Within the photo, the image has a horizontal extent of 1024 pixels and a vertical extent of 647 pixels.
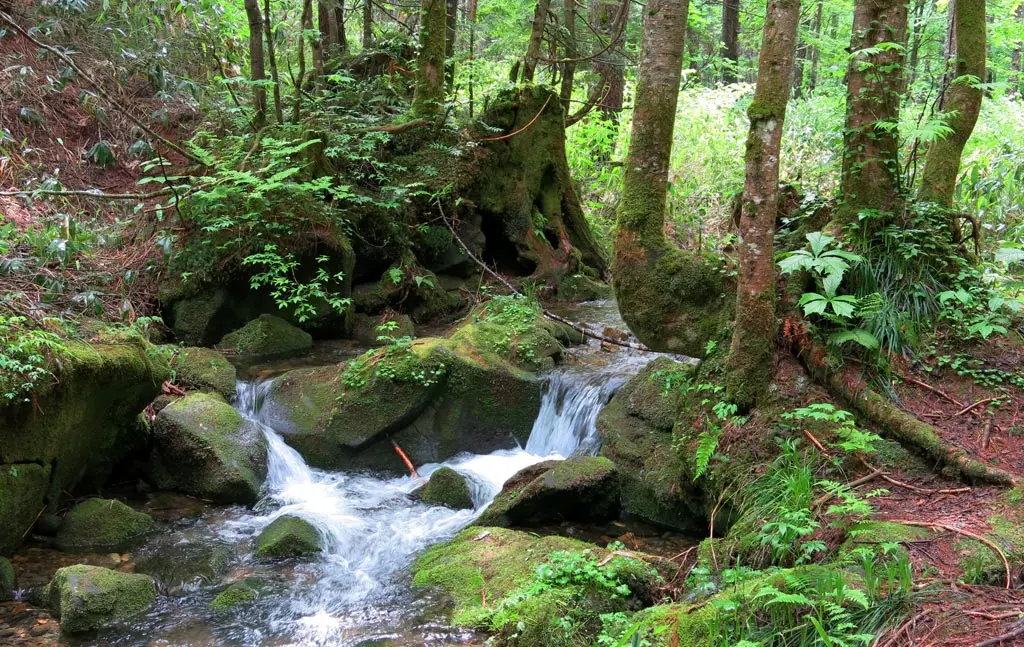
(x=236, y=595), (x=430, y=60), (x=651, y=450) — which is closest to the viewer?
(x=236, y=595)

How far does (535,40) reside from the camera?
12.8m

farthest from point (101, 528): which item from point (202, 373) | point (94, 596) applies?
point (202, 373)

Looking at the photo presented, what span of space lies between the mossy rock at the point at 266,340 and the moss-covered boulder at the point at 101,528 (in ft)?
11.2

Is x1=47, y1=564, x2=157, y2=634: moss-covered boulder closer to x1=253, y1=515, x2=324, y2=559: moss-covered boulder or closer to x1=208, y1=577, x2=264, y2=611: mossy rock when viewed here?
x1=208, y1=577, x2=264, y2=611: mossy rock

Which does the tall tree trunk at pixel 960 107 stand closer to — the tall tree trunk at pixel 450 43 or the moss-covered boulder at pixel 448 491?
the moss-covered boulder at pixel 448 491

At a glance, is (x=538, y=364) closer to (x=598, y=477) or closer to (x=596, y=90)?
(x=598, y=477)

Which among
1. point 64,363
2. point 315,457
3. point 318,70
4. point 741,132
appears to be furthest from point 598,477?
point 741,132

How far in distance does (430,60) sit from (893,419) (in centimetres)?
912

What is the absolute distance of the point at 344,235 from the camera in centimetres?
1039

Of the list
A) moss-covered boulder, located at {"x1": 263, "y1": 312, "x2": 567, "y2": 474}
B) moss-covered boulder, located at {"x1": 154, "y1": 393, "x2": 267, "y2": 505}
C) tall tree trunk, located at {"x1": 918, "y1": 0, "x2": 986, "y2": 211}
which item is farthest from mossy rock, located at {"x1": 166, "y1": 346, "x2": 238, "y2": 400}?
tall tree trunk, located at {"x1": 918, "y1": 0, "x2": 986, "y2": 211}

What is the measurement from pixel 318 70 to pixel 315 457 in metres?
7.50

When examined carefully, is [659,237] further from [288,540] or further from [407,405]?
[288,540]

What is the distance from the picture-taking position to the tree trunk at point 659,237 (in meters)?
6.02

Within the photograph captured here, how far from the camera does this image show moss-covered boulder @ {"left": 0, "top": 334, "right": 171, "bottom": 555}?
546 centimetres
